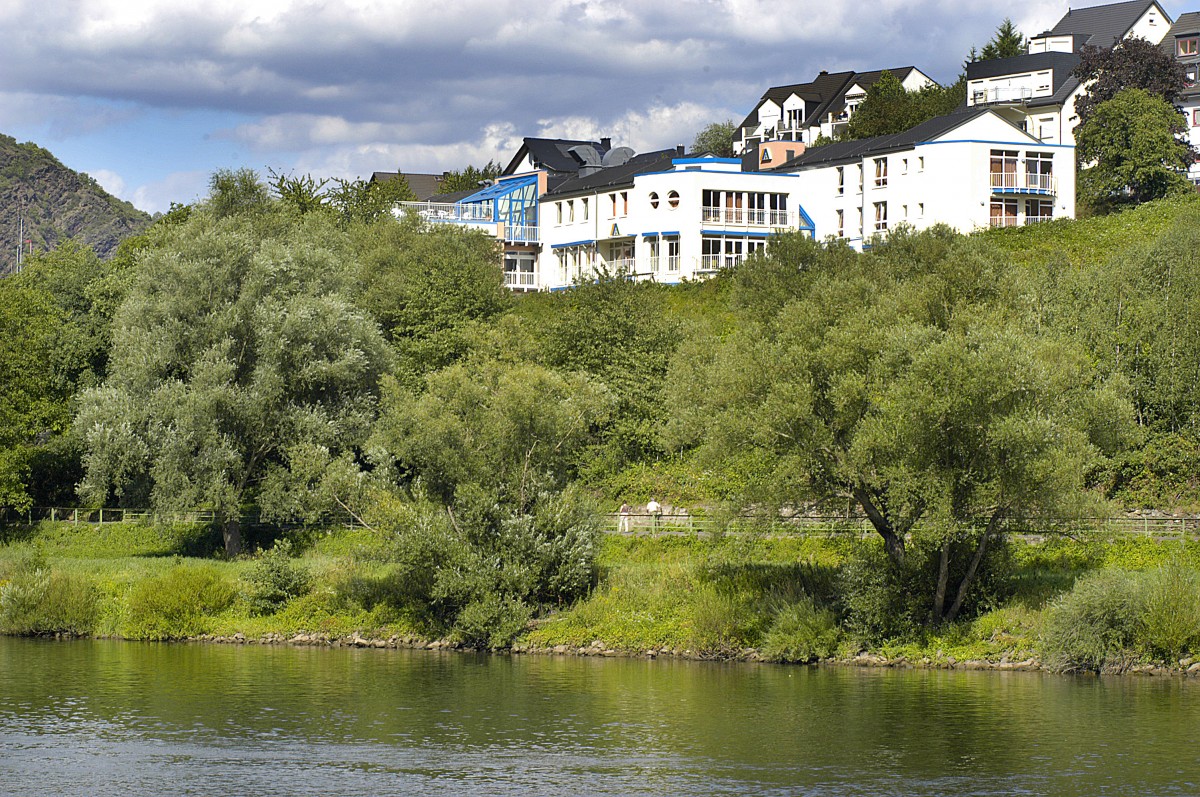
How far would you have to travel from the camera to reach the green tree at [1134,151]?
263ft

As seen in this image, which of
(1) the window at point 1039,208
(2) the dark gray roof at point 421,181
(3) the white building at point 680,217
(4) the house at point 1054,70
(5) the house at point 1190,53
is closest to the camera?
(1) the window at point 1039,208

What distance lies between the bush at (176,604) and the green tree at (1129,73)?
62.4 m

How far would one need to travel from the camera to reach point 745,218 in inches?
3546

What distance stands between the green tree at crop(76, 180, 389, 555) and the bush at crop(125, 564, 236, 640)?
6223 millimetres

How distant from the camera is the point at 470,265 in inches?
2751

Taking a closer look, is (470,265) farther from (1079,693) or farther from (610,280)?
(1079,693)

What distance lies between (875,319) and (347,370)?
23.2 metres

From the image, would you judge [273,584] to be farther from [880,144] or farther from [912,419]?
[880,144]

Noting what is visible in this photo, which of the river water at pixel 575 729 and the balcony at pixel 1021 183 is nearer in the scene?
the river water at pixel 575 729

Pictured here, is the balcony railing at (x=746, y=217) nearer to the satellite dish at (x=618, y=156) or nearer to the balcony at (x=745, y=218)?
the balcony at (x=745, y=218)

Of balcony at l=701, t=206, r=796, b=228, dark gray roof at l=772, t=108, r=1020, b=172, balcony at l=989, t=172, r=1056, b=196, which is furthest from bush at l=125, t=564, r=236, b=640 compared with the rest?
balcony at l=989, t=172, r=1056, b=196

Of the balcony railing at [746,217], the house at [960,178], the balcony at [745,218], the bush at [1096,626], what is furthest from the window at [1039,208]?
the bush at [1096,626]

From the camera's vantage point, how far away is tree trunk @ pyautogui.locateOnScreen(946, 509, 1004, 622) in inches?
1538

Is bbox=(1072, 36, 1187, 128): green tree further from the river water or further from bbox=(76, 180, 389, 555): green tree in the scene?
the river water
